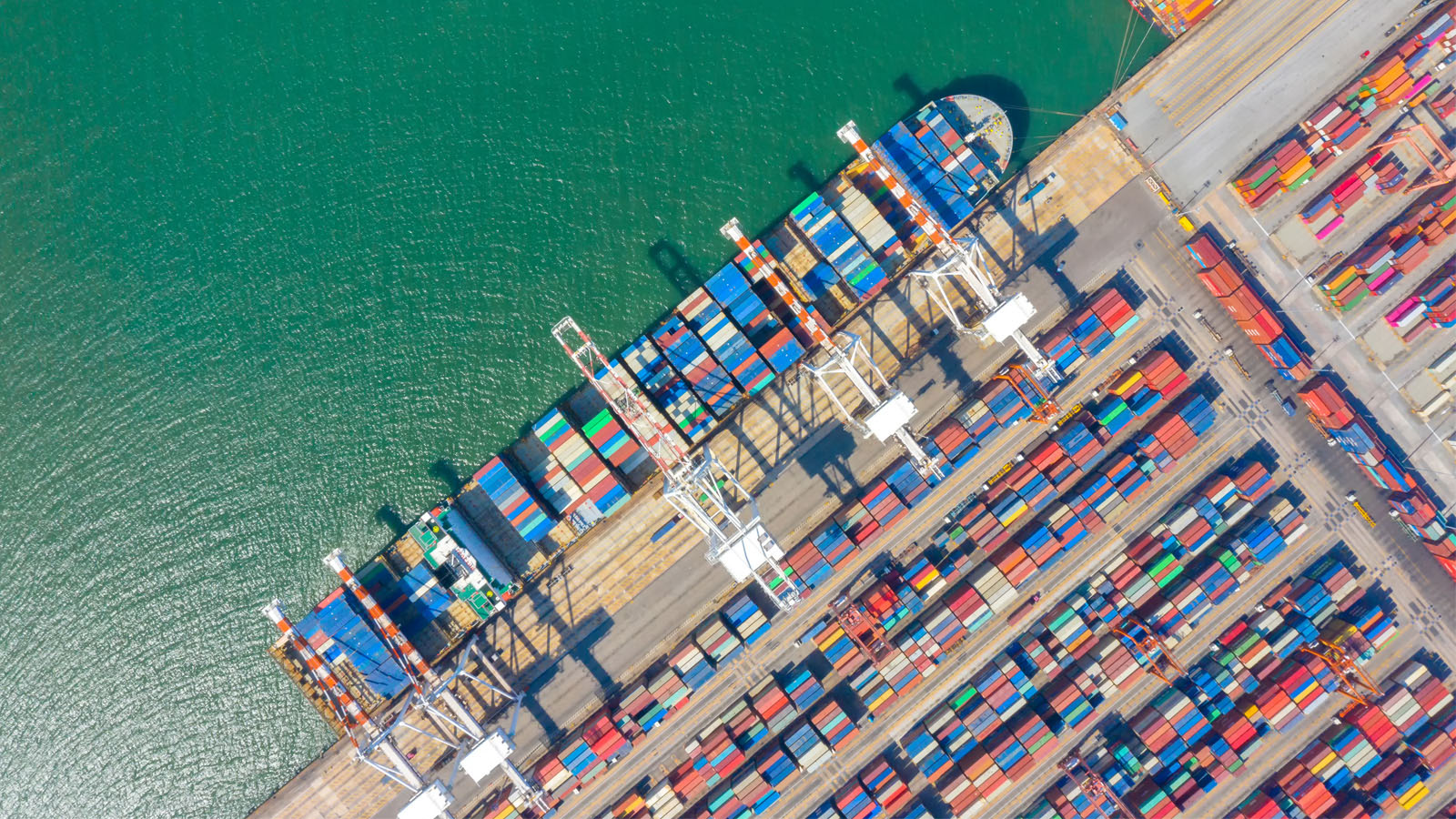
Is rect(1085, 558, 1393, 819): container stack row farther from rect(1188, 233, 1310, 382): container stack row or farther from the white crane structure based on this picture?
the white crane structure

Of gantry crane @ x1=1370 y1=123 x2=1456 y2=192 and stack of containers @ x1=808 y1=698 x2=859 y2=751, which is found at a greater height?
gantry crane @ x1=1370 y1=123 x2=1456 y2=192

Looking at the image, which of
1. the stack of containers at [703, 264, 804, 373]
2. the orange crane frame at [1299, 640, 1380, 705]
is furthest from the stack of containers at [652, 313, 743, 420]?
the orange crane frame at [1299, 640, 1380, 705]

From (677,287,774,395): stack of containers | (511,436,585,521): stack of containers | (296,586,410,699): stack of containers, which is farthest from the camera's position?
(511,436,585,521): stack of containers

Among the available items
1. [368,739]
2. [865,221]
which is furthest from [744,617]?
[865,221]

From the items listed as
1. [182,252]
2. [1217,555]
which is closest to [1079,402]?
[1217,555]

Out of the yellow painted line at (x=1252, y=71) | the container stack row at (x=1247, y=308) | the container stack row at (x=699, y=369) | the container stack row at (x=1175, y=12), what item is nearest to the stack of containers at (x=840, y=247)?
the container stack row at (x=699, y=369)

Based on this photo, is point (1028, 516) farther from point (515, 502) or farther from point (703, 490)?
point (515, 502)

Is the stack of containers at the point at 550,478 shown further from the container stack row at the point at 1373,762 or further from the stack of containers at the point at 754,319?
the container stack row at the point at 1373,762
